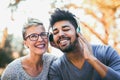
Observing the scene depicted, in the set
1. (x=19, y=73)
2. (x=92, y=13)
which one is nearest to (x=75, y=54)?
(x=19, y=73)

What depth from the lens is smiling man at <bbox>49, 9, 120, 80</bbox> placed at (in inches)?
139

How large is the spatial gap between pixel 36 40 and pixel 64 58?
403 mm

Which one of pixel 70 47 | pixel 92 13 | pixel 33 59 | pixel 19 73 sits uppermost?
pixel 92 13

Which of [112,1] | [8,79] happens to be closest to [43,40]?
[8,79]

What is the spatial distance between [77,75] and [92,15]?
7212mm

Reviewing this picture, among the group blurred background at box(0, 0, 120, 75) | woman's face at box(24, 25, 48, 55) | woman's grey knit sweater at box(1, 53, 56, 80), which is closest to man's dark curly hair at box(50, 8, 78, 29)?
woman's face at box(24, 25, 48, 55)

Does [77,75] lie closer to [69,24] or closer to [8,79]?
[69,24]

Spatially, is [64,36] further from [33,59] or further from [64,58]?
[33,59]

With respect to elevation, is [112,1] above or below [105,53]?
above

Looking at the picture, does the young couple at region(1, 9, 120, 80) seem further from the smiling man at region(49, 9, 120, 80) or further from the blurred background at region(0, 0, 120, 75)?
the blurred background at region(0, 0, 120, 75)

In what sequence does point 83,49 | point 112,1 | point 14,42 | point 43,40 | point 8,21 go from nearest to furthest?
point 83,49 → point 43,40 → point 112,1 → point 8,21 → point 14,42

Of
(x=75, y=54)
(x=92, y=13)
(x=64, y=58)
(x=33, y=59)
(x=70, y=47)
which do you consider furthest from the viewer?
(x=92, y=13)

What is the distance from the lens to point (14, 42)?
16375 mm

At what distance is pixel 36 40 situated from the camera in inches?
153
